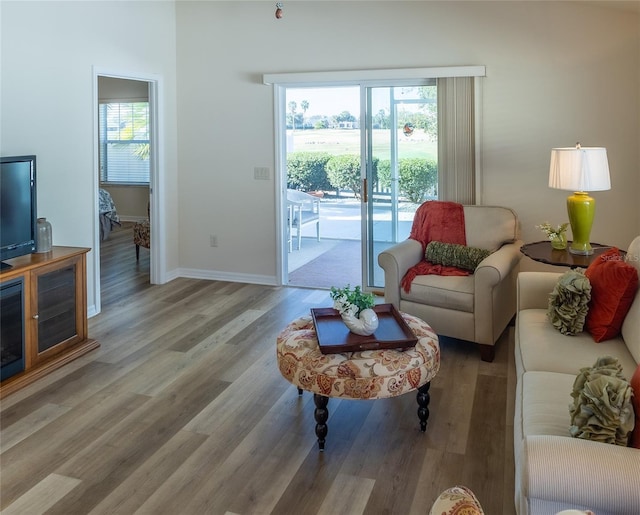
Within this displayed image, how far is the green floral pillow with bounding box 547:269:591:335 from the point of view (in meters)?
2.71

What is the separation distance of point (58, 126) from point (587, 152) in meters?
3.64

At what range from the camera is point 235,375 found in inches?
135

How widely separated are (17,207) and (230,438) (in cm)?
194

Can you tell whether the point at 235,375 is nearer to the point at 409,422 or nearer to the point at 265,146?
the point at 409,422

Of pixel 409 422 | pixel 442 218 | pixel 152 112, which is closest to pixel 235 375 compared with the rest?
pixel 409 422

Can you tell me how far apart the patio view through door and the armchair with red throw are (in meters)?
0.67

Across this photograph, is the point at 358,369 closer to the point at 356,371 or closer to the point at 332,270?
the point at 356,371

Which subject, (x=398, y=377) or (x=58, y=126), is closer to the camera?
(x=398, y=377)

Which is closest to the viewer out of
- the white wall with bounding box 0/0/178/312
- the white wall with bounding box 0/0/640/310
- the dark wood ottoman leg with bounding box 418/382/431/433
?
the dark wood ottoman leg with bounding box 418/382/431/433

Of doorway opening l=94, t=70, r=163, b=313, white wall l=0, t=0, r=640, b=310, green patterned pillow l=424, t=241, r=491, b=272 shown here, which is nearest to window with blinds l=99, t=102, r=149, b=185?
doorway opening l=94, t=70, r=163, b=313

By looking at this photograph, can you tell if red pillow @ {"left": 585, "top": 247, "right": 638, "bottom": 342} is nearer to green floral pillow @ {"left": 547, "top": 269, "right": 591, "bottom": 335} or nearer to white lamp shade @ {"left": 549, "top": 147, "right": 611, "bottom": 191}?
green floral pillow @ {"left": 547, "top": 269, "right": 591, "bottom": 335}

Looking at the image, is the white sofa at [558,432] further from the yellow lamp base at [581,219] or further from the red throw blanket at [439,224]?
the red throw blanket at [439,224]

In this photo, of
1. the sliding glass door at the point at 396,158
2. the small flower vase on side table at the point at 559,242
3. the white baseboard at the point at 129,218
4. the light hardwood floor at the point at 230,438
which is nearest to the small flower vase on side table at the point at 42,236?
the light hardwood floor at the point at 230,438

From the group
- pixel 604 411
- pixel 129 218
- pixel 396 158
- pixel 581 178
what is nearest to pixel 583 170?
pixel 581 178
